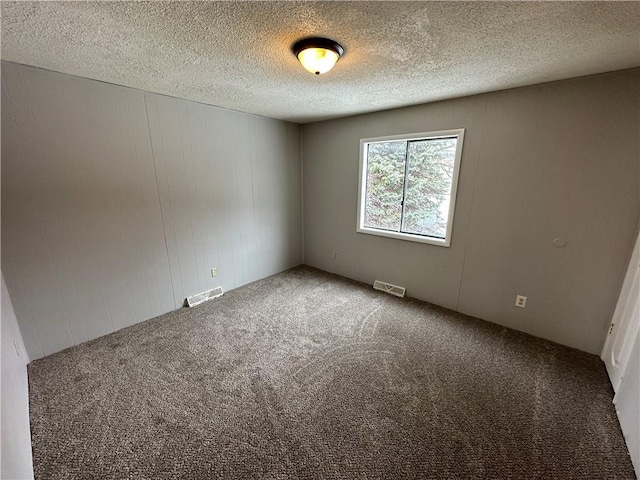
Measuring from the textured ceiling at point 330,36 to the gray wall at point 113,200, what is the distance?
0.98ft

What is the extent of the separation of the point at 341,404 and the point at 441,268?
1.96 meters

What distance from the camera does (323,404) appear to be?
1758 millimetres

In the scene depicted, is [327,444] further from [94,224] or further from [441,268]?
[94,224]

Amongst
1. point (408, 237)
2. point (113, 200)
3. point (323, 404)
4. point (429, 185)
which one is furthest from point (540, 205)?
point (113, 200)

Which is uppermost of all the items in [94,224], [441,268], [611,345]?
[94,224]

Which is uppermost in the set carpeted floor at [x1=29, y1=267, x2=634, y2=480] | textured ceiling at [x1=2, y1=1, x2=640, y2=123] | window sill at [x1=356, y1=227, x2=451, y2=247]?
textured ceiling at [x1=2, y1=1, x2=640, y2=123]

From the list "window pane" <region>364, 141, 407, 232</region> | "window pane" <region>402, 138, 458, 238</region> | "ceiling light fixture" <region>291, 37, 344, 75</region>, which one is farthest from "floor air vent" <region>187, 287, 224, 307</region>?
"ceiling light fixture" <region>291, 37, 344, 75</region>

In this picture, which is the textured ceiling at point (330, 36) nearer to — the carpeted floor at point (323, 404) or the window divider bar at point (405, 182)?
the window divider bar at point (405, 182)

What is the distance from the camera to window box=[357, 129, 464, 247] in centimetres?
289

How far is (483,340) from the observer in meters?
2.45

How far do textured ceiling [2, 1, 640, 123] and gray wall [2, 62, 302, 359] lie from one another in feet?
0.98

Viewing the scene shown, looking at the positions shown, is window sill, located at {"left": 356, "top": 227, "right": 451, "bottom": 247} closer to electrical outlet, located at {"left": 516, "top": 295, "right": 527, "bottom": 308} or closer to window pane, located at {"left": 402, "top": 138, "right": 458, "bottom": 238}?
window pane, located at {"left": 402, "top": 138, "right": 458, "bottom": 238}

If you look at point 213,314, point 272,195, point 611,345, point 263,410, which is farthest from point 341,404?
point 272,195

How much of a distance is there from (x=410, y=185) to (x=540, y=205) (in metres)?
1.30
